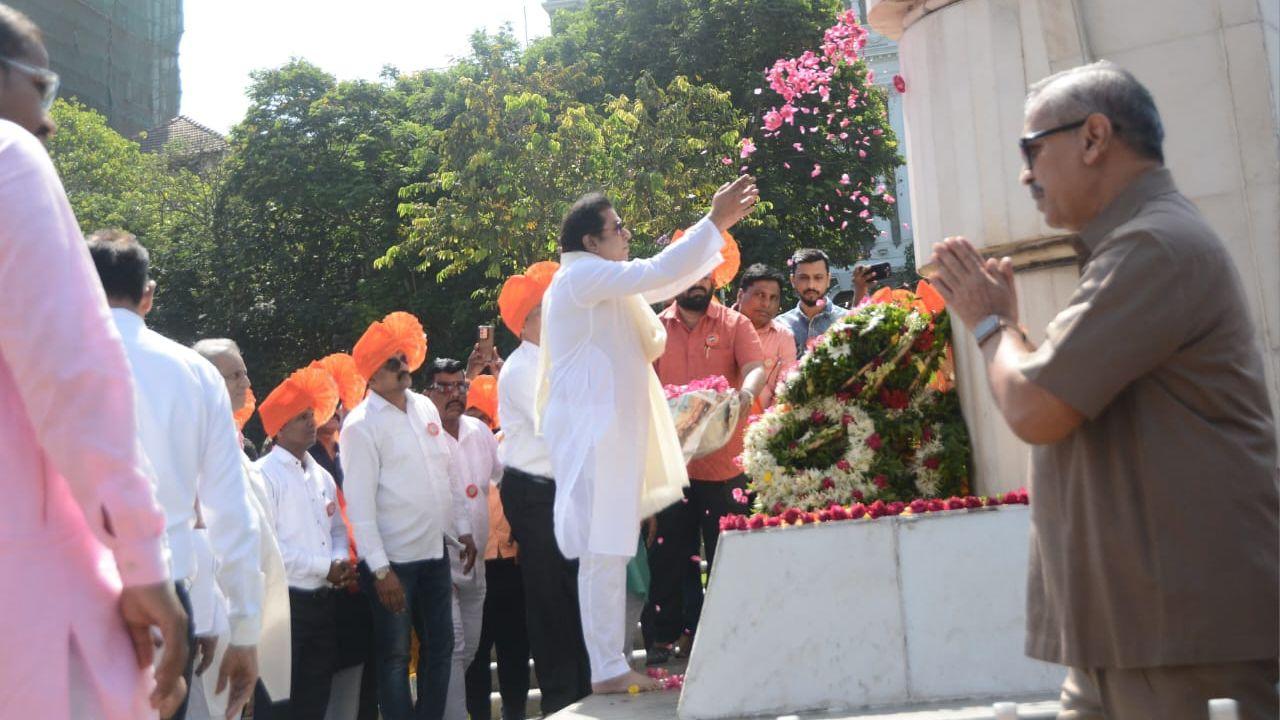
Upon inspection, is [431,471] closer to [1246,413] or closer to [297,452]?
[297,452]

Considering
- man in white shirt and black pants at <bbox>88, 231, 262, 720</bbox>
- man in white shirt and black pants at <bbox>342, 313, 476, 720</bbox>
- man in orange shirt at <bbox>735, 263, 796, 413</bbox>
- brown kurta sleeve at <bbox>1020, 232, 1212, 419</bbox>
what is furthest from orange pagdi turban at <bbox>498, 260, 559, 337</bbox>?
brown kurta sleeve at <bbox>1020, 232, 1212, 419</bbox>

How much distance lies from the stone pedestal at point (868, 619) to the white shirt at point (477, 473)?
3.35 metres

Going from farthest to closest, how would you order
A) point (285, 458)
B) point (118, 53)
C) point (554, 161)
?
1. point (118, 53)
2. point (554, 161)
3. point (285, 458)

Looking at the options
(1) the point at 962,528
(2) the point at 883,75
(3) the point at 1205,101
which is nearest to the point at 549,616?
(1) the point at 962,528

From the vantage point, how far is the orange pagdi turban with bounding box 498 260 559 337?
9086 millimetres

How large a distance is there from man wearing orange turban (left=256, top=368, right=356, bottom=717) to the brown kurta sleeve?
573 cm

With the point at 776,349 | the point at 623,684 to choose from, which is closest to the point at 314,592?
the point at 623,684

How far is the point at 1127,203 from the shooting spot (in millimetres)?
3270

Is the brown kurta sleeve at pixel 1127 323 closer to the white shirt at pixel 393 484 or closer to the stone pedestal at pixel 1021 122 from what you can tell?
the stone pedestal at pixel 1021 122

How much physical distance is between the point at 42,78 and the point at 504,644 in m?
6.95

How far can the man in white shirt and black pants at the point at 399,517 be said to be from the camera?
8227 mm

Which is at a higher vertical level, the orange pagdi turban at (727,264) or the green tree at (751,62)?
the green tree at (751,62)

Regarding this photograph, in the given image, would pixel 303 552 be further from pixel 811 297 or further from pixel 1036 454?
pixel 1036 454

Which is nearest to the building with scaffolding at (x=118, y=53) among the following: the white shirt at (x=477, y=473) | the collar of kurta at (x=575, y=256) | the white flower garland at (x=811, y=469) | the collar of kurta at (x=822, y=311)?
the white shirt at (x=477, y=473)
